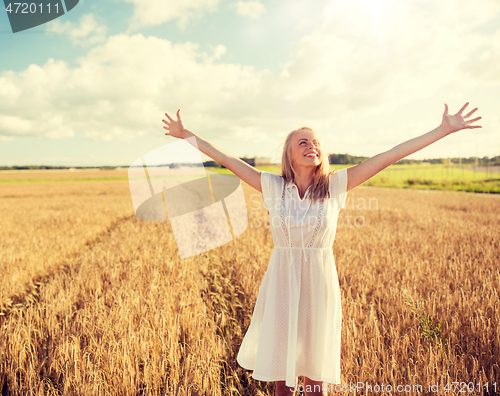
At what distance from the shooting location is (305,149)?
84.8 inches

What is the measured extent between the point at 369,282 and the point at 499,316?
1458 mm

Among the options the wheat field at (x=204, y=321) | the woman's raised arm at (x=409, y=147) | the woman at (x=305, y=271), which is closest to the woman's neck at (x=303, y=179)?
the woman at (x=305, y=271)

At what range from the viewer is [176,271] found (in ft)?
16.6

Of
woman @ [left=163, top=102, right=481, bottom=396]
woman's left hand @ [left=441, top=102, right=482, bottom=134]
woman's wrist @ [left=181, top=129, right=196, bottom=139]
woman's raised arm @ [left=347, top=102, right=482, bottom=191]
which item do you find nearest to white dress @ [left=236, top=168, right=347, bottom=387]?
woman @ [left=163, top=102, right=481, bottom=396]

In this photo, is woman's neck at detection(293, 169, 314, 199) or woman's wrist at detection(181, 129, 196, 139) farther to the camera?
woman's wrist at detection(181, 129, 196, 139)

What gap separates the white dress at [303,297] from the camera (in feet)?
6.77

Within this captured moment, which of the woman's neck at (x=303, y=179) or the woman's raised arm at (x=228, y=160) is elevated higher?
the woman's raised arm at (x=228, y=160)

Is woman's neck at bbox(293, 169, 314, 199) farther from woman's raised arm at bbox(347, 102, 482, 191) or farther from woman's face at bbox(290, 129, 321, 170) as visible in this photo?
woman's raised arm at bbox(347, 102, 482, 191)

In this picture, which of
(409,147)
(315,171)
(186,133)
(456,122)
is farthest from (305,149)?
(456,122)

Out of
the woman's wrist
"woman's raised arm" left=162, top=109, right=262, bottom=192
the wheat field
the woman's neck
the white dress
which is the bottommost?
the wheat field

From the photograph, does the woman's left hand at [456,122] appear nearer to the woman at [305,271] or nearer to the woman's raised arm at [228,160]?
the woman at [305,271]

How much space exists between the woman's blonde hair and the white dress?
5 centimetres

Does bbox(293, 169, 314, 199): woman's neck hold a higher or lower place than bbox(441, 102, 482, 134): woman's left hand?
lower

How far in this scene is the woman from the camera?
2072 millimetres
